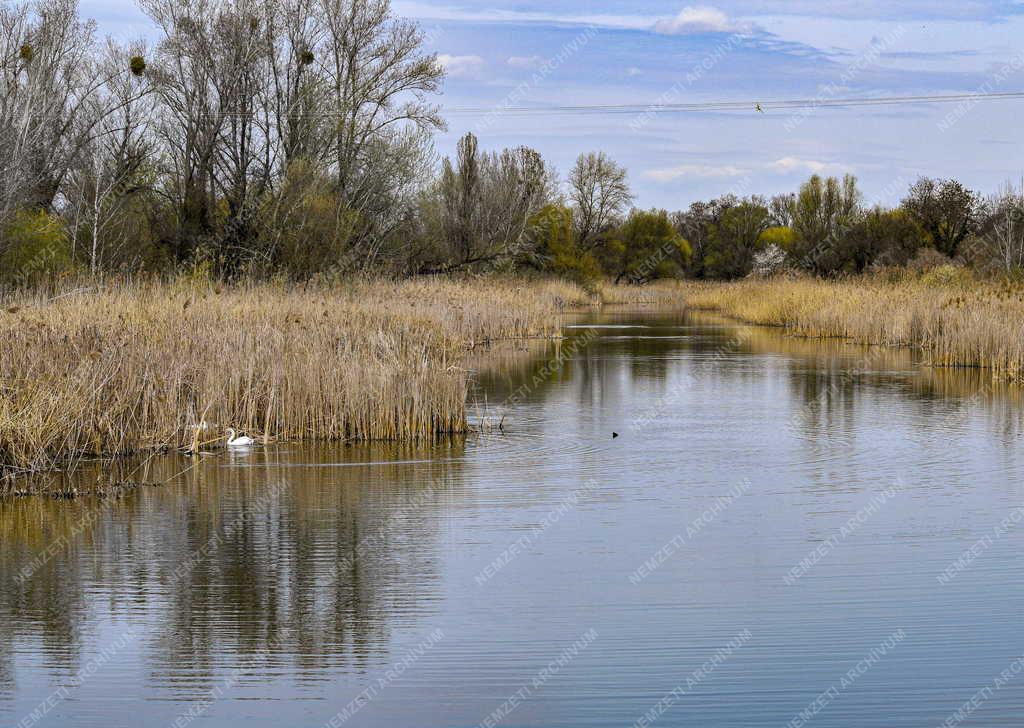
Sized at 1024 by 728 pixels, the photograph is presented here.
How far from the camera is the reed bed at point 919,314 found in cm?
1995

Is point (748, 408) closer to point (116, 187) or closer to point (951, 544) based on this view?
point (951, 544)

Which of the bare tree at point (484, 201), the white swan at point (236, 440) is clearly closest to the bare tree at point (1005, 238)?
the bare tree at point (484, 201)

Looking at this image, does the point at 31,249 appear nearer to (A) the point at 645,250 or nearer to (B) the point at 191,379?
(B) the point at 191,379

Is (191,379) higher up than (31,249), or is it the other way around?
(31,249)

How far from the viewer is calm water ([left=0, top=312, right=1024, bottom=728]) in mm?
5184

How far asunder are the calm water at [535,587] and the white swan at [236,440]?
1.24ft

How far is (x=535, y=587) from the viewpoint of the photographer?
6.88 m

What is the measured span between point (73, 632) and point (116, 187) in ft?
76.0

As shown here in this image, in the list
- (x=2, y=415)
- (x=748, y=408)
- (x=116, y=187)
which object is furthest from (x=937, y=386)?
(x=116, y=187)

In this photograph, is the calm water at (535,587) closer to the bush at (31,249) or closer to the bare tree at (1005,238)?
the bush at (31,249)

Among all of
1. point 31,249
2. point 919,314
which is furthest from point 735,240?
point 31,249

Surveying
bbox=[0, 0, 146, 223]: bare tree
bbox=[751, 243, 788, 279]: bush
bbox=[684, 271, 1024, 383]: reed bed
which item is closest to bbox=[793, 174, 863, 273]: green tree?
bbox=[751, 243, 788, 279]: bush

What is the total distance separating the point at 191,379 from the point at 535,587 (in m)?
5.83

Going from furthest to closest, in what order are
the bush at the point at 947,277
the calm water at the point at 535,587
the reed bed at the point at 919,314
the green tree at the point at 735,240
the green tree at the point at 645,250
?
the green tree at the point at 735,240, the green tree at the point at 645,250, the bush at the point at 947,277, the reed bed at the point at 919,314, the calm water at the point at 535,587
